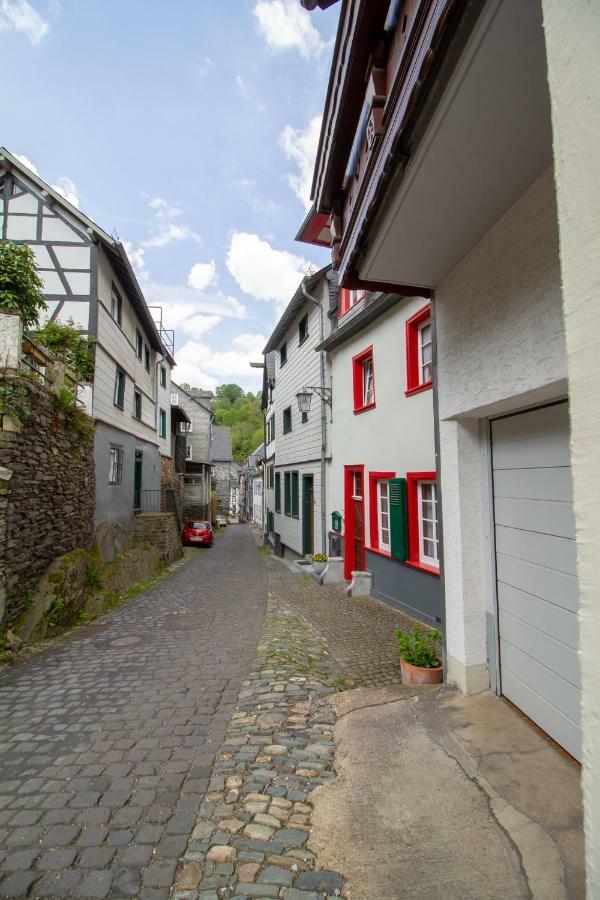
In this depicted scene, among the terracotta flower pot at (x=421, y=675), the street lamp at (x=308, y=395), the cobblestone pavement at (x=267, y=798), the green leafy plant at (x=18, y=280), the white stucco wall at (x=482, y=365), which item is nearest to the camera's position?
the cobblestone pavement at (x=267, y=798)

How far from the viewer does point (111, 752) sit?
10.9ft

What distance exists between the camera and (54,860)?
7.53 feet

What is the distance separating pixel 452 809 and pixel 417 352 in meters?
6.30

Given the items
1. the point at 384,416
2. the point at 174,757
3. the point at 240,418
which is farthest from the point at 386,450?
the point at 240,418

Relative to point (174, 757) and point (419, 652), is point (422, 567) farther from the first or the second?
point (174, 757)

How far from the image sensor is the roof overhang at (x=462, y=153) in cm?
161

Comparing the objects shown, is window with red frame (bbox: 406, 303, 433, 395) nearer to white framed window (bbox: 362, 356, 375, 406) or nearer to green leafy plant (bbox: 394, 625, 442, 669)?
white framed window (bbox: 362, 356, 375, 406)

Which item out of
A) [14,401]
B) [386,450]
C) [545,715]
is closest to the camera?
[545,715]

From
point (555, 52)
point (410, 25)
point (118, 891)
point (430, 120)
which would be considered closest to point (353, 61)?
point (410, 25)

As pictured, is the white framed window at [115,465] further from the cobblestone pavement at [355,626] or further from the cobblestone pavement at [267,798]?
the cobblestone pavement at [267,798]

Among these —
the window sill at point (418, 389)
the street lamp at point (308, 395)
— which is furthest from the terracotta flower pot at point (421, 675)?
the street lamp at point (308, 395)

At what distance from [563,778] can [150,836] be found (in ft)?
7.85

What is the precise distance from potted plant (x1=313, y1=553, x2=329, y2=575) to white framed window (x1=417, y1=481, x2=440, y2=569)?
4.34m

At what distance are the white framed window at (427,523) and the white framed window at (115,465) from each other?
8.68m
